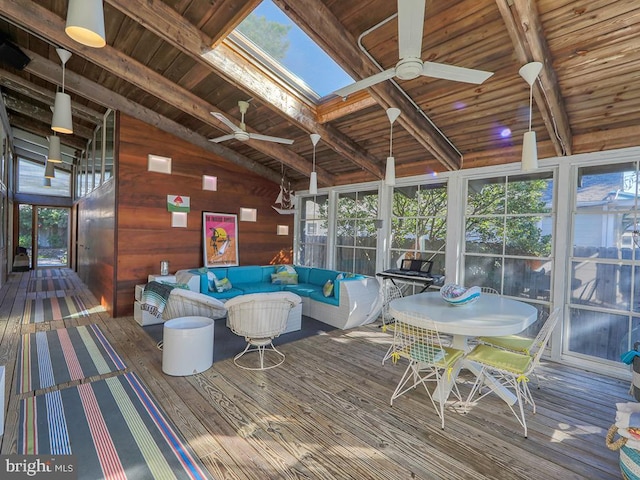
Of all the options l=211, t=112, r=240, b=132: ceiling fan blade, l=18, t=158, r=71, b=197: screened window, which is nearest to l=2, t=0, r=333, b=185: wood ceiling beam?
l=211, t=112, r=240, b=132: ceiling fan blade

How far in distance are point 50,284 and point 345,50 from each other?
8958 mm

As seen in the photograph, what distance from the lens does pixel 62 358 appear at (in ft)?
11.2

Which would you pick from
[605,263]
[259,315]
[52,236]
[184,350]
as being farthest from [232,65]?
[52,236]

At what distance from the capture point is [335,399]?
2736mm

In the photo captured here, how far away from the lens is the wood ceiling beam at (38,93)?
503 centimetres

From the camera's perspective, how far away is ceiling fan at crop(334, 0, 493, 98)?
1795 mm

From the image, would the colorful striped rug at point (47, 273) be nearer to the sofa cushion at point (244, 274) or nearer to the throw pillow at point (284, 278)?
the sofa cushion at point (244, 274)

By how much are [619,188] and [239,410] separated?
14.8ft

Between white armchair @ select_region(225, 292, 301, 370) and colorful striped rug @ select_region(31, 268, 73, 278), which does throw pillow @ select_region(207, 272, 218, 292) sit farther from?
colorful striped rug @ select_region(31, 268, 73, 278)

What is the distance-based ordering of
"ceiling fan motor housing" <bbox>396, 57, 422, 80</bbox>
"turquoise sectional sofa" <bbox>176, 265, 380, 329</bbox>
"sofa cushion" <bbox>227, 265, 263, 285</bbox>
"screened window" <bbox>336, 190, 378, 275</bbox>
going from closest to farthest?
"ceiling fan motor housing" <bbox>396, 57, 422, 80</bbox>, "turquoise sectional sofa" <bbox>176, 265, 380, 329</bbox>, "sofa cushion" <bbox>227, 265, 263, 285</bbox>, "screened window" <bbox>336, 190, 378, 275</bbox>

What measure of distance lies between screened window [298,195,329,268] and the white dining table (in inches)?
151

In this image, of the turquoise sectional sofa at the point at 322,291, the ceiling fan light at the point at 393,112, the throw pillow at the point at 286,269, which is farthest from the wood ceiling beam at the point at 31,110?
the ceiling fan light at the point at 393,112

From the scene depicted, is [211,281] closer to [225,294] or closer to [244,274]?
[225,294]

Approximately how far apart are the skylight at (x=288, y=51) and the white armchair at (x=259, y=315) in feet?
8.82
